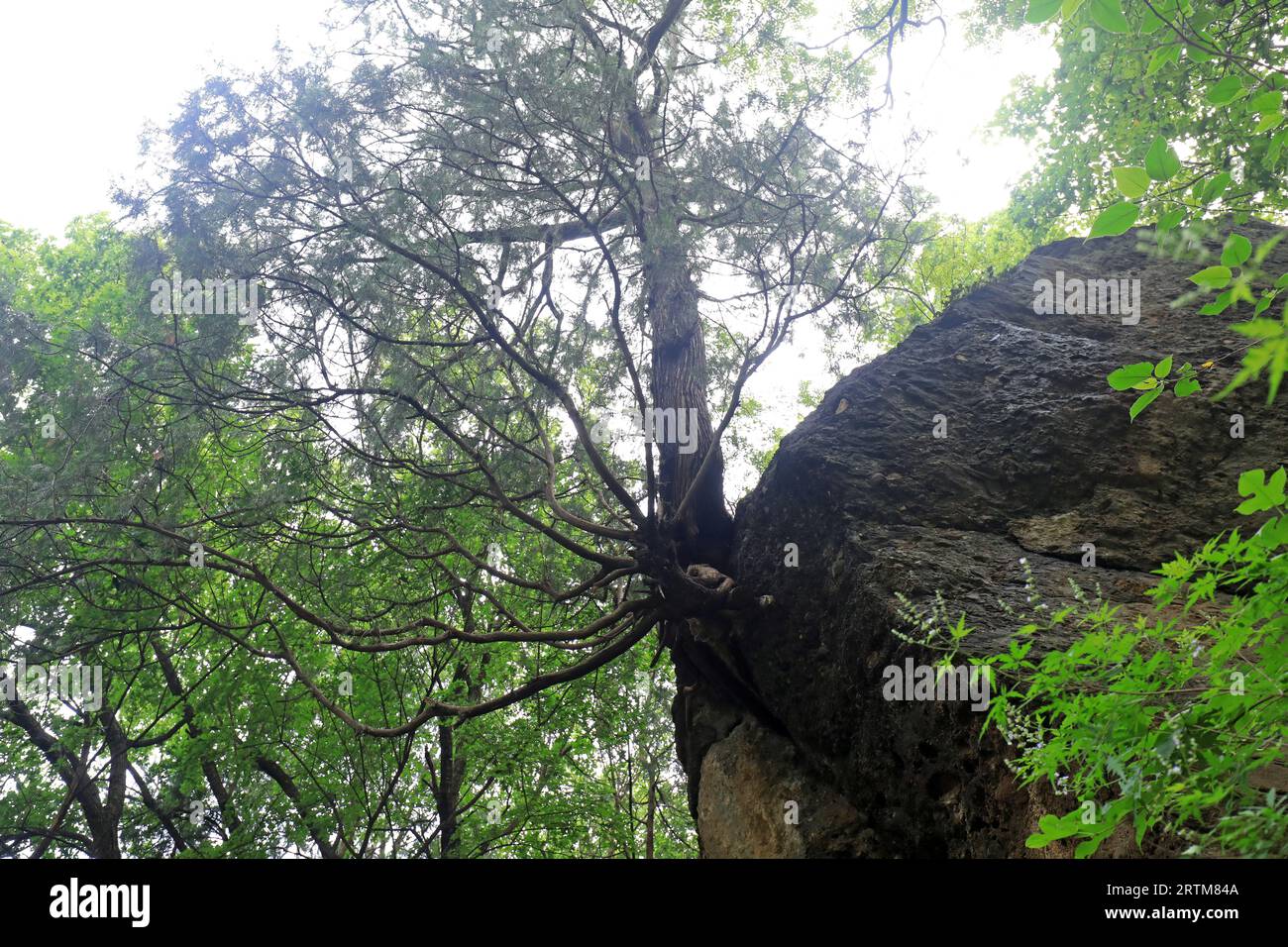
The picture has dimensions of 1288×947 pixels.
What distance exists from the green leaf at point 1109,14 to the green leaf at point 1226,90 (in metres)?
0.36

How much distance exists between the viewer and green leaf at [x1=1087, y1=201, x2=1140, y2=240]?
1715mm

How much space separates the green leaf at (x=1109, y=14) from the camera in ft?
5.72

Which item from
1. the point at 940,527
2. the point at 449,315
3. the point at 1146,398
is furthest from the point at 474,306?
the point at 1146,398

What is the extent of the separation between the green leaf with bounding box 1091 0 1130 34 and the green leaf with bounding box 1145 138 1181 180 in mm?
255

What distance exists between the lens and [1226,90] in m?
2.00

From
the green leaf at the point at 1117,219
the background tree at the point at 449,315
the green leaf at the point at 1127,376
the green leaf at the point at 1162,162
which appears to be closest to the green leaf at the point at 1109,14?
the green leaf at the point at 1162,162

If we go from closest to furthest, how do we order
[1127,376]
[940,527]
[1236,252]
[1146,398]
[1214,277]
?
1. [1214,277]
2. [1236,252]
3. [1127,376]
4. [1146,398]
5. [940,527]

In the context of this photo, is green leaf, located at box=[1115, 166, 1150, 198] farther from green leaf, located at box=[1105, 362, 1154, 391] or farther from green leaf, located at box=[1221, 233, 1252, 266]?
green leaf, located at box=[1105, 362, 1154, 391]

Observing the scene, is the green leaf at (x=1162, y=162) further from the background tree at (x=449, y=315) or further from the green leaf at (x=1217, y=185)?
the background tree at (x=449, y=315)

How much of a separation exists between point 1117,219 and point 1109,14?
439mm

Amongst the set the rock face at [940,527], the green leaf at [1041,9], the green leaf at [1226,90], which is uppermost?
the green leaf at [1041,9]

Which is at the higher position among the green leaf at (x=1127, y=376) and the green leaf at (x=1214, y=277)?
the green leaf at (x=1214, y=277)

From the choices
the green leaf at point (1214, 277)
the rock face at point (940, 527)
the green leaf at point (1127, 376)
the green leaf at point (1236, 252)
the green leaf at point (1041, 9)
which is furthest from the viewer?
the rock face at point (940, 527)

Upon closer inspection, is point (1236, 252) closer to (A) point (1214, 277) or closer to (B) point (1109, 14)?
(A) point (1214, 277)
